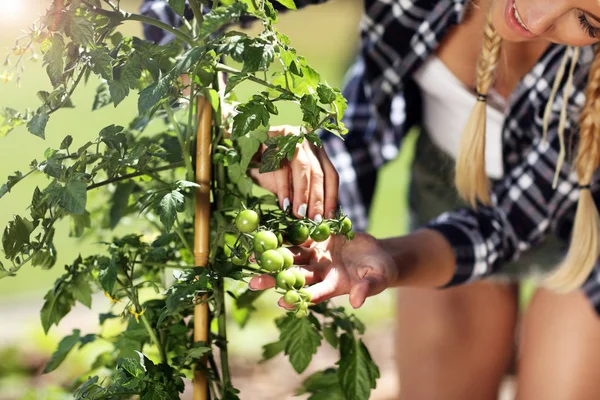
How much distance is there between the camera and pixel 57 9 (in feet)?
3.48

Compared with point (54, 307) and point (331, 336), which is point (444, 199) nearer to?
point (331, 336)

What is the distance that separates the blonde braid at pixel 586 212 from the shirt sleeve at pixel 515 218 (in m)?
0.05

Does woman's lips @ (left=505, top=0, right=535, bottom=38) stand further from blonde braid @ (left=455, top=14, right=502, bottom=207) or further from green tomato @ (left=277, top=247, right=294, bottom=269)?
green tomato @ (left=277, top=247, right=294, bottom=269)

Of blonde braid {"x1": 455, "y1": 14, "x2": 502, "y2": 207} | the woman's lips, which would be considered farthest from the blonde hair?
the woman's lips

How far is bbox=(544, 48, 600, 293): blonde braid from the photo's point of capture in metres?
1.61

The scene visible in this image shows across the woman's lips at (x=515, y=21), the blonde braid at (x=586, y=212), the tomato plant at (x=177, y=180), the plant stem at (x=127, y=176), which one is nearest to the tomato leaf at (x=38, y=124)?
the tomato plant at (x=177, y=180)

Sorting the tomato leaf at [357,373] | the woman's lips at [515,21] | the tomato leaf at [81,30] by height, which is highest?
the woman's lips at [515,21]

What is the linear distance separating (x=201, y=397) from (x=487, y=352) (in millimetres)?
1066

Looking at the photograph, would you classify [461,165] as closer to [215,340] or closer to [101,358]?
[215,340]

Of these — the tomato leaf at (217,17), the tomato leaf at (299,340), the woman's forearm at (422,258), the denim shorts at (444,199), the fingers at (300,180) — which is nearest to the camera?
the tomato leaf at (217,17)

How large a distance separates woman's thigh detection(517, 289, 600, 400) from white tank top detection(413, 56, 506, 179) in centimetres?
36

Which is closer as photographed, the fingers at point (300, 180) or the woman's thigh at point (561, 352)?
the fingers at point (300, 180)

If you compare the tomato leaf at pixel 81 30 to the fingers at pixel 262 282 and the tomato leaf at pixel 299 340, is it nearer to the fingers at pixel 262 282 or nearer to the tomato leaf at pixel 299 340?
the fingers at pixel 262 282

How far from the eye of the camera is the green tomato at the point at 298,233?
3.79 feet
